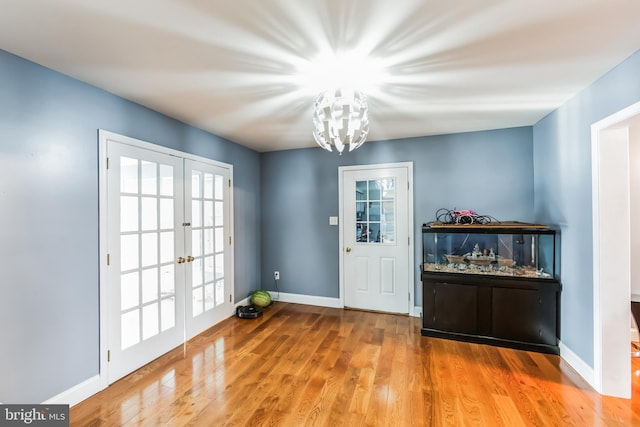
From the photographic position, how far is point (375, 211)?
395 centimetres

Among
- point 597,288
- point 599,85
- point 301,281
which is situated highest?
point 599,85

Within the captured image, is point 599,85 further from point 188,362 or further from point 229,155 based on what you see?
point 188,362

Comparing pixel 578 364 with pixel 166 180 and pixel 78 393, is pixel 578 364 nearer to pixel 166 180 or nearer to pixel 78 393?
pixel 78 393

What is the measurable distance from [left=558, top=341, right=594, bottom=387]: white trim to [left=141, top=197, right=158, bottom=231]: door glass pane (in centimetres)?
401

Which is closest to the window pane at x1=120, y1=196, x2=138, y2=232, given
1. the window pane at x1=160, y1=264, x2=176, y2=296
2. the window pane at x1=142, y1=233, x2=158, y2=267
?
the window pane at x1=142, y1=233, x2=158, y2=267

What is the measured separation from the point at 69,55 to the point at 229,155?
6.93ft

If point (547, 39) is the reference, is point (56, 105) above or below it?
below

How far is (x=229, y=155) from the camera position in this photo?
386cm

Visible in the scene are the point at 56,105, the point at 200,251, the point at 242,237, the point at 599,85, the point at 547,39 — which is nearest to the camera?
the point at 547,39

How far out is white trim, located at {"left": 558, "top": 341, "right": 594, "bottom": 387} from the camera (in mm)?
2277

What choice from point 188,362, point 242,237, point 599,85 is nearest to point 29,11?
point 188,362

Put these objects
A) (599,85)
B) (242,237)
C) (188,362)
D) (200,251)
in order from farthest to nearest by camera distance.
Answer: (242,237)
(200,251)
(188,362)
(599,85)

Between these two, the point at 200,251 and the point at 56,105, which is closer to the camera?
the point at 56,105

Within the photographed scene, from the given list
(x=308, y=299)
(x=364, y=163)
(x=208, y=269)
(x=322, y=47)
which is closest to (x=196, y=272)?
(x=208, y=269)
